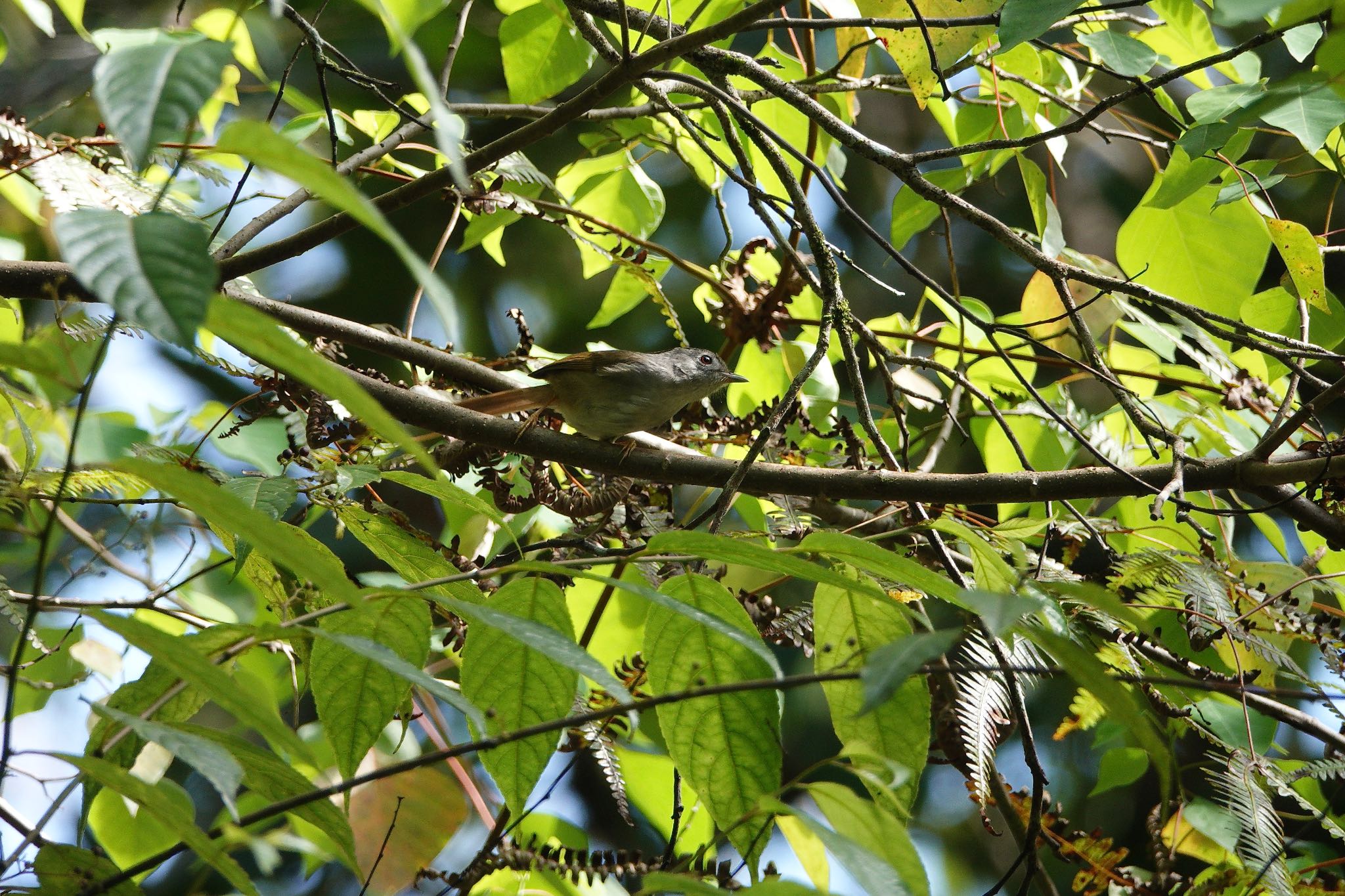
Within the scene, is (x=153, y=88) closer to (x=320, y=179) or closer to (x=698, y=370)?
(x=320, y=179)

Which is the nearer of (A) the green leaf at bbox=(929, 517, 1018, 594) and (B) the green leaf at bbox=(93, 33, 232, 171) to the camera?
(B) the green leaf at bbox=(93, 33, 232, 171)

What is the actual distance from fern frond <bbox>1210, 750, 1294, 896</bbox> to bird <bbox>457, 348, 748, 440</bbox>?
6.79 feet

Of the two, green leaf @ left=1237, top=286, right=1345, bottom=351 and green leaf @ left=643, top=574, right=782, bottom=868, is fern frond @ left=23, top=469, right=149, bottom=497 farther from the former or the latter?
green leaf @ left=1237, top=286, right=1345, bottom=351

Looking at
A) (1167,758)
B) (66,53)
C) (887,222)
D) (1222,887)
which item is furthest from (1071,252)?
(66,53)

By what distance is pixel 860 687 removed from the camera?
1590 millimetres

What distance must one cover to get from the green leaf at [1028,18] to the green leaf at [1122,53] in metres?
0.60

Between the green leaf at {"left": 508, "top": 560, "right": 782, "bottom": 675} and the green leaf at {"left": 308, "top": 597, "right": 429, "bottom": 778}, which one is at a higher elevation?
the green leaf at {"left": 308, "top": 597, "right": 429, "bottom": 778}

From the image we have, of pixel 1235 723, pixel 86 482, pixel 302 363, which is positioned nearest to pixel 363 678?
pixel 302 363

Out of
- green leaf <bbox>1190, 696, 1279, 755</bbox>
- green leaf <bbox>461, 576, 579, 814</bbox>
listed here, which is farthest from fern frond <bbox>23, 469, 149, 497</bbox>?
green leaf <bbox>1190, 696, 1279, 755</bbox>

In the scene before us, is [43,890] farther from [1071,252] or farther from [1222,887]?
[1071,252]

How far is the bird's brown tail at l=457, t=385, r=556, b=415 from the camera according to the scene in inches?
125

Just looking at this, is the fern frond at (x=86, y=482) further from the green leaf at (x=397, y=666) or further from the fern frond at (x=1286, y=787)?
the fern frond at (x=1286, y=787)

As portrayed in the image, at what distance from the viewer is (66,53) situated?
20.2 feet

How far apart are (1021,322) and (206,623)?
2.78 m
